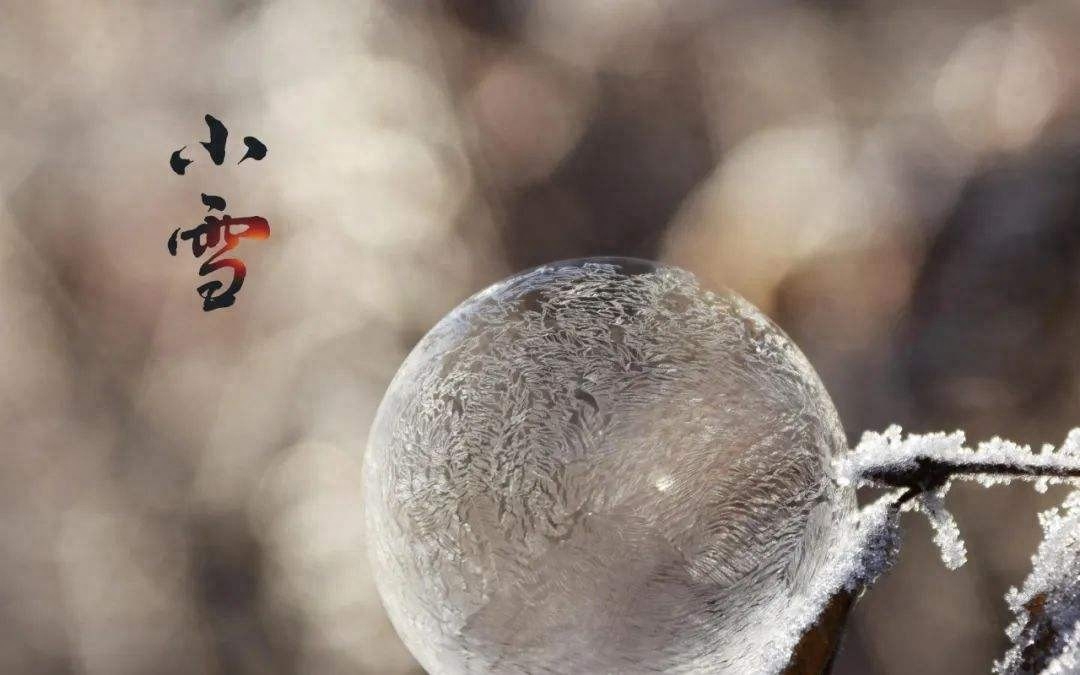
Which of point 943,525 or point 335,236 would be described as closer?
point 943,525

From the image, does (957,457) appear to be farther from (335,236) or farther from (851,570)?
(335,236)

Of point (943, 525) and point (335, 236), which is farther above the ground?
point (335, 236)

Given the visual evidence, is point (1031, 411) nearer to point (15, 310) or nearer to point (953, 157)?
point (953, 157)

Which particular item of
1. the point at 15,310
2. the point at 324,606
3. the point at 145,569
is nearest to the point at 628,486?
the point at 324,606

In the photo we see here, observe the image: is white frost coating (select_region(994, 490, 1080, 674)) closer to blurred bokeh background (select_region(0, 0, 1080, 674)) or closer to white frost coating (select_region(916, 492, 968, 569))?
white frost coating (select_region(916, 492, 968, 569))

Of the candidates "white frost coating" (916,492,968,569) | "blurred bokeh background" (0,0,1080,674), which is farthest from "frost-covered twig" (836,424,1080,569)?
"blurred bokeh background" (0,0,1080,674)

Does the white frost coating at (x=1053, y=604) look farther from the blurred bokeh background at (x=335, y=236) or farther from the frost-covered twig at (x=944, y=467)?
the blurred bokeh background at (x=335, y=236)

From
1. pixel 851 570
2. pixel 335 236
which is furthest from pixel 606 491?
pixel 335 236
